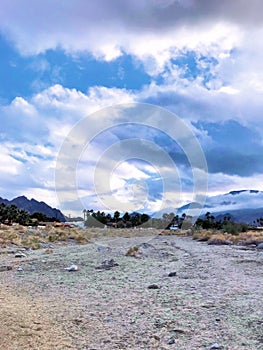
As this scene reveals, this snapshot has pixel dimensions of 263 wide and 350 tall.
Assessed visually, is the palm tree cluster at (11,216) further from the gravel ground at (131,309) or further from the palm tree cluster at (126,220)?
the gravel ground at (131,309)

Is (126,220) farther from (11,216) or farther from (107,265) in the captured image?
(107,265)

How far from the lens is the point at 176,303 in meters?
8.01

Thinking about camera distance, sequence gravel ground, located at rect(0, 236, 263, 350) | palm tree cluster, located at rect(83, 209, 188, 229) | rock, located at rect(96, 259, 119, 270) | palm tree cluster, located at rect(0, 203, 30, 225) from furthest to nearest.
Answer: palm tree cluster, located at rect(83, 209, 188, 229)
palm tree cluster, located at rect(0, 203, 30, 225)
rock, located at rect(96, 259, 119, 270)
gravel ground, located at rect(0, 236, 263, 350)

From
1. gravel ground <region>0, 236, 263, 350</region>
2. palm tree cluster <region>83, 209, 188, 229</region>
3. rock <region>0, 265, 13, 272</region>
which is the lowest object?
gravel ground <region>0, 236, 263, 350</region>

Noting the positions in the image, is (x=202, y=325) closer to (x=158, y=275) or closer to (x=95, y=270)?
(x=158, y=275)

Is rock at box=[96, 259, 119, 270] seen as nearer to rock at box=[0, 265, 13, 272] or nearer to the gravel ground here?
the gravel ground

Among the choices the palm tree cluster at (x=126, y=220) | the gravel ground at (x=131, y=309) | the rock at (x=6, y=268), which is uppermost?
the palm tree cluster at (x=126, y=220)

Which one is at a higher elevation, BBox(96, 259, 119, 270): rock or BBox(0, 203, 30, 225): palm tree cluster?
BBox(0, 203, 30, 225): palm tree cluster

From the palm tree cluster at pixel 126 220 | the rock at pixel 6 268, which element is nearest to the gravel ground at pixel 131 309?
the rock at pixel 6 268

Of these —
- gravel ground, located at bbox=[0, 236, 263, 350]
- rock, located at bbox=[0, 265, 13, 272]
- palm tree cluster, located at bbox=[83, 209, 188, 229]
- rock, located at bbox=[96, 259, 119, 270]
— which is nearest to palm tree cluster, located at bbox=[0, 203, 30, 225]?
palm tree cluster, located at bbox=[83, 209, 188, 229]

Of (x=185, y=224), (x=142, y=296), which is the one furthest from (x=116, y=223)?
(x=142, y=296)

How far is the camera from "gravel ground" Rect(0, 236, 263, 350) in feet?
19.1

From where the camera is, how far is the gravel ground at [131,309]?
229 inches

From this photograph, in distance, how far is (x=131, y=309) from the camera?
7.69m
